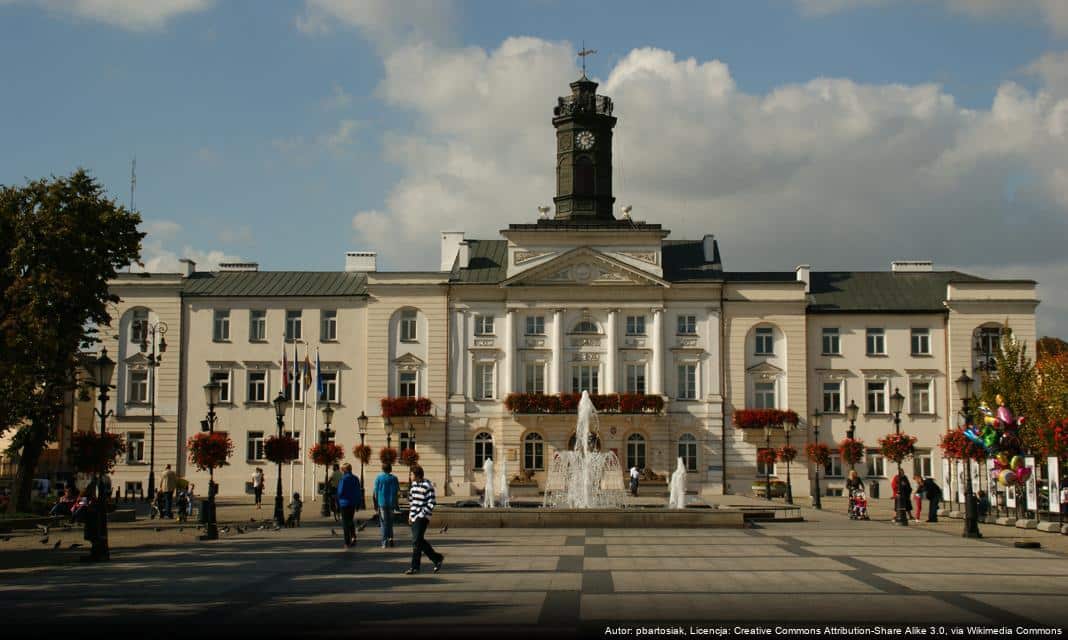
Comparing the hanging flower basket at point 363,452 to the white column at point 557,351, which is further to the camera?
the white column at point 557,351

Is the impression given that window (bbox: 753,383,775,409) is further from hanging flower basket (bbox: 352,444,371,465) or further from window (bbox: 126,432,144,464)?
window (bbox: 126,432,144,464)

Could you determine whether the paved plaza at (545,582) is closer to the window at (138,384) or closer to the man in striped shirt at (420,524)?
the man in striped shirt at (420,524)

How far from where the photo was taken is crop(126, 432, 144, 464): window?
6631 cm

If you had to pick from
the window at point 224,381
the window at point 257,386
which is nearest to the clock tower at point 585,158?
the window at point 257,386

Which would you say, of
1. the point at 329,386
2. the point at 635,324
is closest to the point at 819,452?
the point at 635,324

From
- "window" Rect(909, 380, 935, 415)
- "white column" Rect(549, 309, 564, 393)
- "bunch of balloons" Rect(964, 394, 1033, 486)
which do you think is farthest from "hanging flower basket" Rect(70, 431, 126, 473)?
"window" Rect(909, 380, 935, 415)

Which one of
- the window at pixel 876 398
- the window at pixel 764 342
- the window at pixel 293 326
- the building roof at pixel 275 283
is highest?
the building roof at pixel 275 283

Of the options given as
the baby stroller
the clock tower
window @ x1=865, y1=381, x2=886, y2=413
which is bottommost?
the baby stroller

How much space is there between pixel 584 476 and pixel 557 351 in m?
20.2

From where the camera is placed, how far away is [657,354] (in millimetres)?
65438

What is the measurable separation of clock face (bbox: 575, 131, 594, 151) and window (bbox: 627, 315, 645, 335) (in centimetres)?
1066

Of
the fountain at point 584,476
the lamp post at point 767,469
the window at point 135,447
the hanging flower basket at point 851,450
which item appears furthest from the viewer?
the window at point 135,447

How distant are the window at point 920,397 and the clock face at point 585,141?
75.4 ft

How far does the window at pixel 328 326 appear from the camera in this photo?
221 ft
